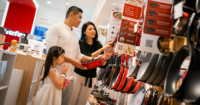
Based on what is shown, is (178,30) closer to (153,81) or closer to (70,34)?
(153,81)

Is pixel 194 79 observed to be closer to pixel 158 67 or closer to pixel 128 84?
pixel 158 67

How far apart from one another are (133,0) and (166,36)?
1.91 feet

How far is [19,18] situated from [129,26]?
8.87m

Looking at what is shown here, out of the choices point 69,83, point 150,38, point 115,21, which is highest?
point 115,21

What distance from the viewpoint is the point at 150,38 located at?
981 millimetres

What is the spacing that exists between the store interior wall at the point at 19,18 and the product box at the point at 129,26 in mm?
8562

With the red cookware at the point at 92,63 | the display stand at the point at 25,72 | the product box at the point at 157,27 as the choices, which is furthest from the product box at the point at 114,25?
the display stand at the point at 25,72

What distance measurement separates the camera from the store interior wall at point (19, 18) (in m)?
8.88

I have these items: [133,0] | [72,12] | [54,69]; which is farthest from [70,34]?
[133,0]

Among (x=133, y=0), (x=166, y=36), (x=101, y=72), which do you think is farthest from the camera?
(x=101, y=72)

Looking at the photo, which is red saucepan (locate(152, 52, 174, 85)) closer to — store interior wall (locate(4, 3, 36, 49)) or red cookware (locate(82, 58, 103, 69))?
red cookware (locate(82, 58, 103, 69))

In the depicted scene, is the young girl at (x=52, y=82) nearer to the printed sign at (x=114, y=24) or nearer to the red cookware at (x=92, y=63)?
the red cookware at (x=92, y=63)

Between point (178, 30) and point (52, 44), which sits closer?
point (178, 30)

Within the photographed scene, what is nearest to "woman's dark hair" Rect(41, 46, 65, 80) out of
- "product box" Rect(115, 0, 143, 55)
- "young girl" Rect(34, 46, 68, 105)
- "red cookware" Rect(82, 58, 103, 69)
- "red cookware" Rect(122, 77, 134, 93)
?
"young girl" Rect(34, 46, 68, 105)
